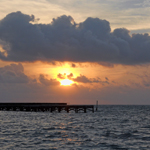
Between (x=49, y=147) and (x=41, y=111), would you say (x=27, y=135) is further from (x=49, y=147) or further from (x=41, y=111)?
(x=41, y=111)

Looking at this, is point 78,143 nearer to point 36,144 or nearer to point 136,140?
point 36,144

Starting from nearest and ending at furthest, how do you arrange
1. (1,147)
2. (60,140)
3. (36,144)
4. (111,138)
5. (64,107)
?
(1,147)
(36,144)
(60,140)
(111,138)
(64,107)

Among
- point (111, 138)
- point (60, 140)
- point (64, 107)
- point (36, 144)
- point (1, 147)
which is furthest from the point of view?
point (64, 107)

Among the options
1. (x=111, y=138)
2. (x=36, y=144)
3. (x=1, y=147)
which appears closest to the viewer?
(x=1, y=147)

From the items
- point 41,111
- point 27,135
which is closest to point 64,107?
point 41,111

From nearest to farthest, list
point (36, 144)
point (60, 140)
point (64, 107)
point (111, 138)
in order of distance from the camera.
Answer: point (36, 144)
point (60, 140)
point (111, 138)
point (64, 107)

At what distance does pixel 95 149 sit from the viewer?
27031 millimetres

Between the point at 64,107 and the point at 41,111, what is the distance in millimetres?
9532

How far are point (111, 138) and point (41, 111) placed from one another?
61.5 metres

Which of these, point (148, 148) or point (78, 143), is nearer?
point (148, 148)

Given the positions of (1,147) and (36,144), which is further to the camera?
(36,144)

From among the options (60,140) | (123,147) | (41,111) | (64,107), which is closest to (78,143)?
(60,140)

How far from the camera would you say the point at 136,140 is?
3300 centimetres

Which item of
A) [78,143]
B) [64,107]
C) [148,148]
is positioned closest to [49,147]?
[78,143]
